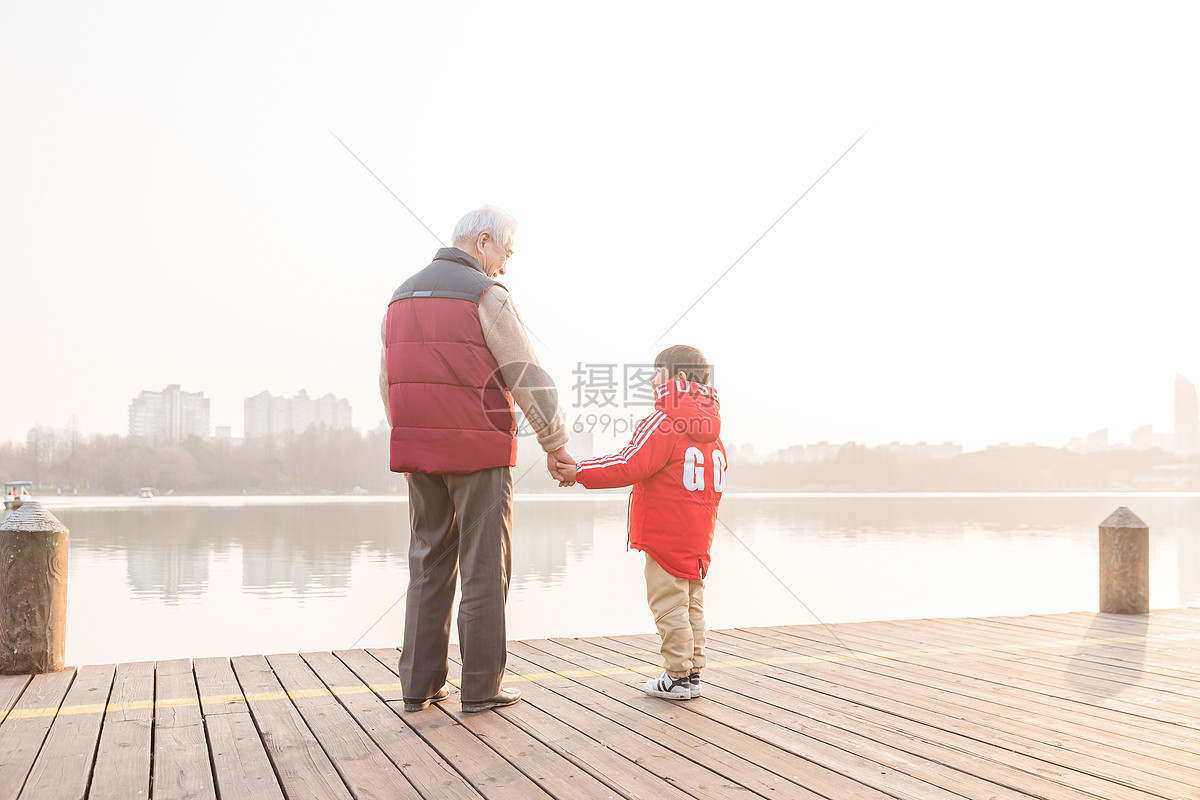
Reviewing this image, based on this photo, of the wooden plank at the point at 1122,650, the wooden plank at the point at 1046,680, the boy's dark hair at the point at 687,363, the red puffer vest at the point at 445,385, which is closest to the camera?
the red puffer vest at the point at 445,385

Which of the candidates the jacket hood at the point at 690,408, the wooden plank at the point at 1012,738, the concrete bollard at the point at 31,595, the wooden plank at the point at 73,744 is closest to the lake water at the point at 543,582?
the concrete bollard at the point at 31,595

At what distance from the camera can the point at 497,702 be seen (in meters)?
3.07

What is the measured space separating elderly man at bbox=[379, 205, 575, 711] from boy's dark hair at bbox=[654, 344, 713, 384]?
1.79 ft

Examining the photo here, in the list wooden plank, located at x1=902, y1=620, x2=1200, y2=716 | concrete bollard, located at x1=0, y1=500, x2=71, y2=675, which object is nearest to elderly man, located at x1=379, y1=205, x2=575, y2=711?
concrete bollard, located at x1=0, y1=500, x2=71, y2=675

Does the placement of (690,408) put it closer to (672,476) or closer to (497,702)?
(672,476)

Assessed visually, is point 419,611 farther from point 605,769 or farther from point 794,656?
point 794,656

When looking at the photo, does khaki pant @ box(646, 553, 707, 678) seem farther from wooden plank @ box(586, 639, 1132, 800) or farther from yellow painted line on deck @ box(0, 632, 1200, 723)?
yellow painted line on deck @ box(0, 632, 1200, 723)

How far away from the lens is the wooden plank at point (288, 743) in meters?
2.26

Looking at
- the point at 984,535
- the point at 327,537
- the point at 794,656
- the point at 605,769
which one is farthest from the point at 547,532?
the point at 605,769

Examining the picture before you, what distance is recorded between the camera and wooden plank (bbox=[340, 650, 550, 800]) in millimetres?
2244

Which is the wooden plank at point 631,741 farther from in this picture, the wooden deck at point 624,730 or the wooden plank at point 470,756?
the wooden plank at point 470,756

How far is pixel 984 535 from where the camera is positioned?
2536 cm

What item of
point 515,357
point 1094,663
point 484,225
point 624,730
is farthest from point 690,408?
point 1094,663

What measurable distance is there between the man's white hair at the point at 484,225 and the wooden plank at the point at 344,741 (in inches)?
69.2
